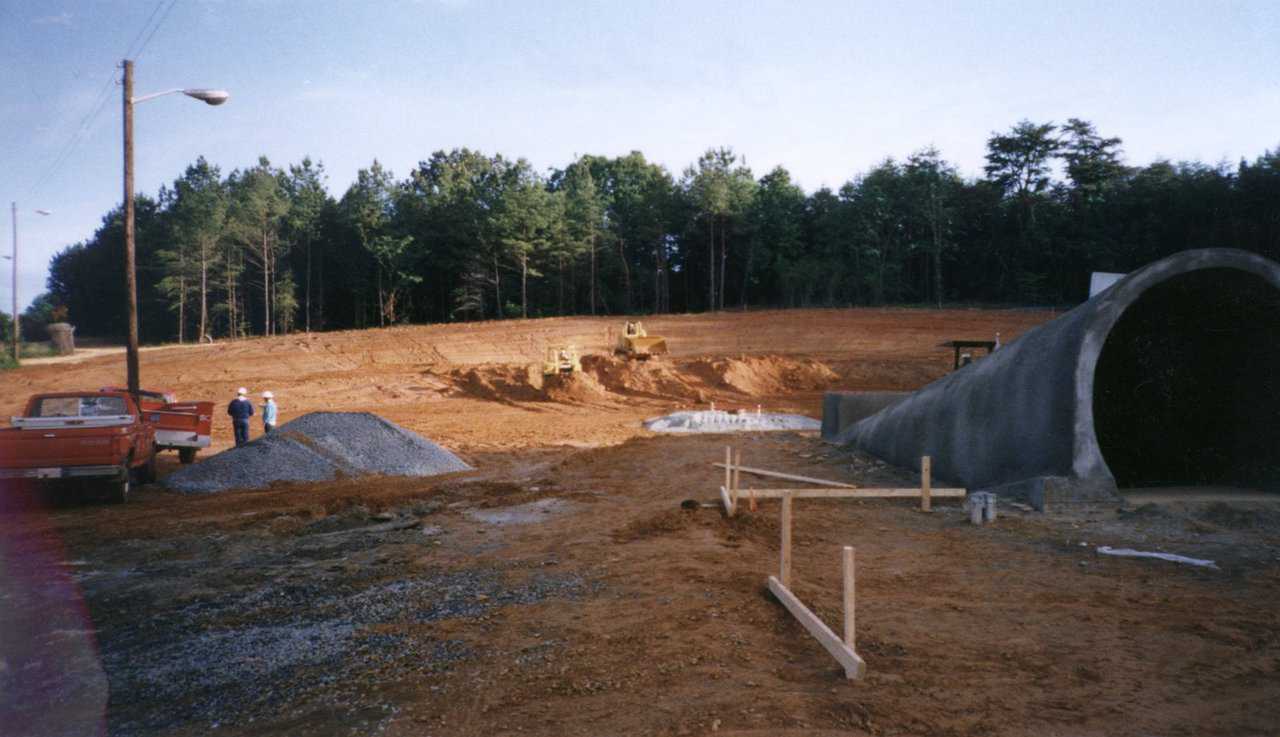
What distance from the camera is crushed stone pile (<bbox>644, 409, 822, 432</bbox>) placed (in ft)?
69.0

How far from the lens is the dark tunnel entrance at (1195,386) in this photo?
34.7 feet

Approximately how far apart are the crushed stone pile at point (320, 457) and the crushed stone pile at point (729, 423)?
741 centimetres

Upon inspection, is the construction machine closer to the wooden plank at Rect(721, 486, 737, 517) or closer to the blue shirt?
the blue shirt

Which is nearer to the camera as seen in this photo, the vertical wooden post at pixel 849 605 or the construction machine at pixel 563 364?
the vertical wooden post at pixel 849 605

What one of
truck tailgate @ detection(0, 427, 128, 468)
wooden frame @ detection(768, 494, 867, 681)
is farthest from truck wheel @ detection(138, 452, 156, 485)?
wooden frame @ detection(768, 494, 867, 681)

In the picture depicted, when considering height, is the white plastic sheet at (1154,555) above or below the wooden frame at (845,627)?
below

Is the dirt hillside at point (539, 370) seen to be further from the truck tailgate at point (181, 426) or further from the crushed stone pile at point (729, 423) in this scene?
the truck tailgate at point (181, 426)

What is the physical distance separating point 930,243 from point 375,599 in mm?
49781

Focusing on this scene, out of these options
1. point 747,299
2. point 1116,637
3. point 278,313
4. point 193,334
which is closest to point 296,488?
point 1116,637

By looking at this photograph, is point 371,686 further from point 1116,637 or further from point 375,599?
point 1116,637

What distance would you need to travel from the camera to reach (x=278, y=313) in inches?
2391

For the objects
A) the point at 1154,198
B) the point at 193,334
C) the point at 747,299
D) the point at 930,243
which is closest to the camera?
the point at 1154,198

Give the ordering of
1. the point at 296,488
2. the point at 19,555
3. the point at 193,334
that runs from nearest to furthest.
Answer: the point at 19,555 → the point at 296,488 → the point at 193,334

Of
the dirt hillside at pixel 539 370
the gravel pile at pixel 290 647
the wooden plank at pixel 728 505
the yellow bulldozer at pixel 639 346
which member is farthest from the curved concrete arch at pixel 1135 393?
the yellow bulldozer at pixel 639 346
